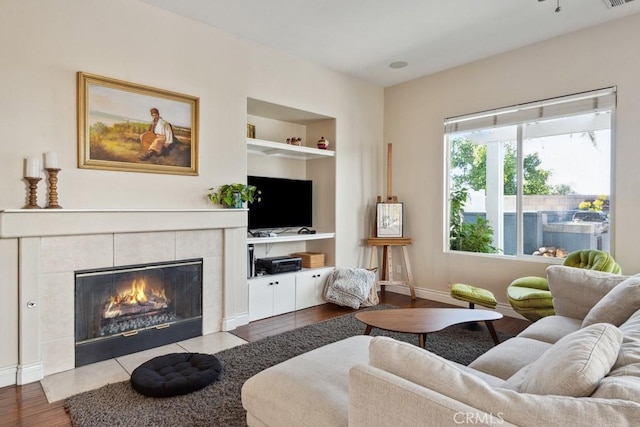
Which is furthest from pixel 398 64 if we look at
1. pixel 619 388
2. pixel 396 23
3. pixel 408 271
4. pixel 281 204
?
pixel 619 388

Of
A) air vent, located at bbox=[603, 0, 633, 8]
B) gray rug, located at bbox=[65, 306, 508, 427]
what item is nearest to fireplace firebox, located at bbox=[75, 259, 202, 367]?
gray rug, located at bbox=[65, 306, 508, 427]

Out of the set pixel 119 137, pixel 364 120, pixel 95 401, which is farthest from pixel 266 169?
pixel 95 401

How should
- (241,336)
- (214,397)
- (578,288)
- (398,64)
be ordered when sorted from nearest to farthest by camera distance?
(214,397) → (578,288) → (241,336) → (398,64)

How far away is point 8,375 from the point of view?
100 inches

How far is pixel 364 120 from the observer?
17.1 feet

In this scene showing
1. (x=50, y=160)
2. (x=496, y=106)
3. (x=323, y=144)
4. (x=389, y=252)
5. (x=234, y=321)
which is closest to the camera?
(x=50, y=160)

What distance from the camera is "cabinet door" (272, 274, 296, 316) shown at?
419 cm

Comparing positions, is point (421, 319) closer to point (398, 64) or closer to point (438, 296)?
point (438, 296)

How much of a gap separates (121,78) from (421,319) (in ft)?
10.1

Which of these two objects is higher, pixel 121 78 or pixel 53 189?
pixel 121 78

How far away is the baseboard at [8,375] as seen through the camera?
2529mm

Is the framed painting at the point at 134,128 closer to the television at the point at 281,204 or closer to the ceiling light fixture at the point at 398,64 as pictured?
the television at the point at 281,204

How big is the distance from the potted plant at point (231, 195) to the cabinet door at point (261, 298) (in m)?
0.88

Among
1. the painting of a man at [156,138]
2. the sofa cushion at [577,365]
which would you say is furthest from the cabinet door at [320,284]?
the sofa cushion at [577,365]
